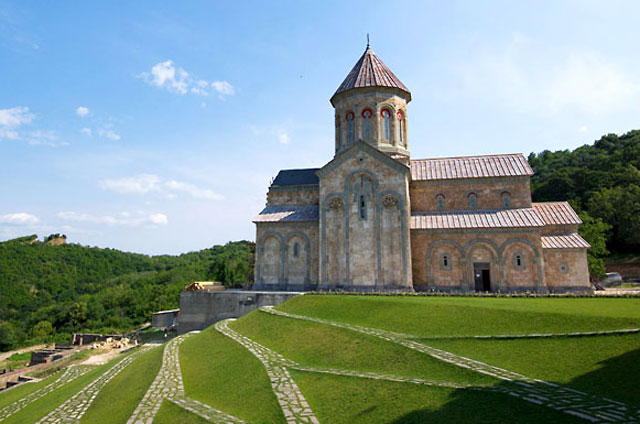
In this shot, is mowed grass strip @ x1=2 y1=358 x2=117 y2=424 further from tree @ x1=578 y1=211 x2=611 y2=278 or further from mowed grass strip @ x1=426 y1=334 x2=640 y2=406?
tree @ x1=578 y1=211 x2=611 y2=278

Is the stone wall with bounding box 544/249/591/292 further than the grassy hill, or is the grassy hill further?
the stone wall with bounding box 544/249/591/292

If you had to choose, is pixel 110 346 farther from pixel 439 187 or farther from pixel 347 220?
pixel 439 187

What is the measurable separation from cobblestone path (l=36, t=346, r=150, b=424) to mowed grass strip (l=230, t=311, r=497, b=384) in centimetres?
528

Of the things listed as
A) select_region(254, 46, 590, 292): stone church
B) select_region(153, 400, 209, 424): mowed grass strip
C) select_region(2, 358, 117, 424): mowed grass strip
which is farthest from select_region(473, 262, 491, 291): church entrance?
select_region(2, 358, 117, 424): mowed grass strip

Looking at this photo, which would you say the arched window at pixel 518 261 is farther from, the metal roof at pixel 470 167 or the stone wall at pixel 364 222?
the stone wall at pixel 364 222

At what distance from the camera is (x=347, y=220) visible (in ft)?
79.7

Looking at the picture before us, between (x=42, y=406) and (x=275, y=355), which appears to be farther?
(x=42, y=406)

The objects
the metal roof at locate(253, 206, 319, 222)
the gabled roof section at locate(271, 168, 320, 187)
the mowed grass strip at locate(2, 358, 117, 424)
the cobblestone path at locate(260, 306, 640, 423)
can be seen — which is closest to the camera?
the cobblestone path at locate(260, 306, 640, 423)

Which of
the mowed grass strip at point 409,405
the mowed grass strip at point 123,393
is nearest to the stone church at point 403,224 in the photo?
the mowed grass strip at point 123,393

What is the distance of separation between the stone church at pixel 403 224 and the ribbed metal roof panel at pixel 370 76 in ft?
0.41

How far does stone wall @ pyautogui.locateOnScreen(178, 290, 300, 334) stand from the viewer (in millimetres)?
22902

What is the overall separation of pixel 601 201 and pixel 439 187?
31148 millimetres

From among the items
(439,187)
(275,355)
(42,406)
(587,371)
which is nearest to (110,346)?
(42,406)

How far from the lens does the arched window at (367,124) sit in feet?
88.2
